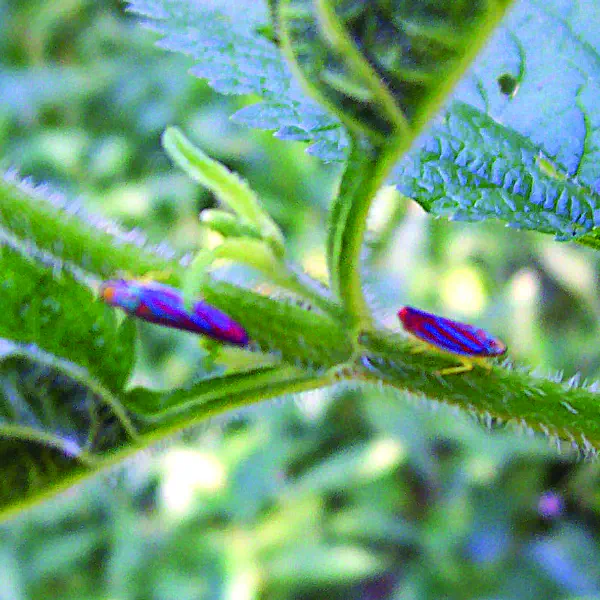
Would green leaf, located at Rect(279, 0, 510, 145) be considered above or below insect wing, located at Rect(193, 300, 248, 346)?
above

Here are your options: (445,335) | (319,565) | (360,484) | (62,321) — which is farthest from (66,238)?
(360,484)

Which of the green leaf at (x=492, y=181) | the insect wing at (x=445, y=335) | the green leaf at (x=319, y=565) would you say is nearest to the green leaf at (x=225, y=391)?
the insect wing at (x=445, y=335)

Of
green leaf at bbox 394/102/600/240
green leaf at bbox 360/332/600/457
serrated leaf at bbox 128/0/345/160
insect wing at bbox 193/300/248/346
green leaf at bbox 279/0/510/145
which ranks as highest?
green leaf at bbox 279/0/510/145

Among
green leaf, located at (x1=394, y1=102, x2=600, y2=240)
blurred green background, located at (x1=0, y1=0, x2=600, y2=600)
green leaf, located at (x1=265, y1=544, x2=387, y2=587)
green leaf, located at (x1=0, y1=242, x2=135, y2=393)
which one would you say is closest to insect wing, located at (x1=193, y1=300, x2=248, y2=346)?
green leaf, located at (x1=0, y1=242, x2=135, y2=393)

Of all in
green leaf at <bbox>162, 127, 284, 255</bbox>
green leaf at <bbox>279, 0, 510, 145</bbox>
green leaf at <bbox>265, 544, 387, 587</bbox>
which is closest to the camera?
green leaf at <bbox>279, 0, 510, 145</bbox>

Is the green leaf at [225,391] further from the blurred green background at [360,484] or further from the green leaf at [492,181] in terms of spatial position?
the blurred green background at [360,484]

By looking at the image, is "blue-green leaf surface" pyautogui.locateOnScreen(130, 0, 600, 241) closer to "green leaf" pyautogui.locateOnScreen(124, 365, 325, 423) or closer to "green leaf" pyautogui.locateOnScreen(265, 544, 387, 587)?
"green leaf" pyautogui.locateOnScreen(124, 365, 325, 423)

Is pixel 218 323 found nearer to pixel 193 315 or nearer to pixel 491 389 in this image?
pixel 193 315

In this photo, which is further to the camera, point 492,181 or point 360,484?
point 360,484
